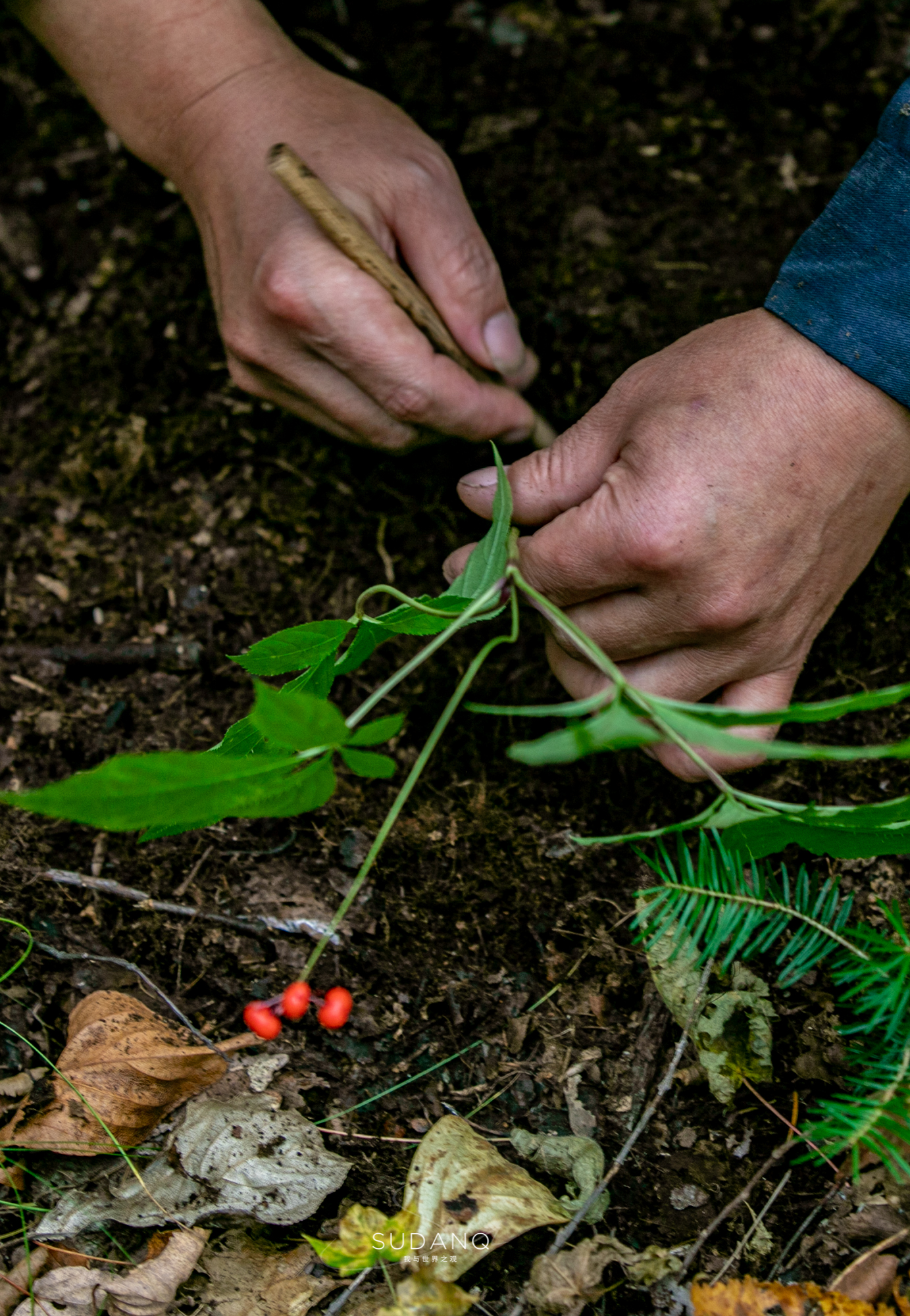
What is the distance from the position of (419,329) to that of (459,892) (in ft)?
3.26

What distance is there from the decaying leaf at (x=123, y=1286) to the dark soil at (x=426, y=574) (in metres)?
0.11

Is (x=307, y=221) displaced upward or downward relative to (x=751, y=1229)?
upward

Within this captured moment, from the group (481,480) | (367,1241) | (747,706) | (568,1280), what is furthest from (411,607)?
(568,1280)

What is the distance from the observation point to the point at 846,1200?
1363mm

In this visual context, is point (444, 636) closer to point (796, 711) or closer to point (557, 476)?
point (796, 711)

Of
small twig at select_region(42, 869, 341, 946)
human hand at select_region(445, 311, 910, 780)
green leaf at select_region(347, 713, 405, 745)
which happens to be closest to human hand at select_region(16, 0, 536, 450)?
human hand at select_region(445, 311, 910, 780)

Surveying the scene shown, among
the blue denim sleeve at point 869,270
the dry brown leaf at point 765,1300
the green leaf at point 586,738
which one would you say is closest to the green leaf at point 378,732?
the green leaf at point 586,738

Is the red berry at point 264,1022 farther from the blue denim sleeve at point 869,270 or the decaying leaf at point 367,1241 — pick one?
the blue denim sleeve at point 869,270

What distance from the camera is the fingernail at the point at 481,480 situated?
5.02 ft

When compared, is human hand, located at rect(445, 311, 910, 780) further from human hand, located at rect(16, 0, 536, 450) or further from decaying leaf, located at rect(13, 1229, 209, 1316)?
decaying leaf, located at rect(13, 1229, 209, 1316)

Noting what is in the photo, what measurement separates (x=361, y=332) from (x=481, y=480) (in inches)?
12.4

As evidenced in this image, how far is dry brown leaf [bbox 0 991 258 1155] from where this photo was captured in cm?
143

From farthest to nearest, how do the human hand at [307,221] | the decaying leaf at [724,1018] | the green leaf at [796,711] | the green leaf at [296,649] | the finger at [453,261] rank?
the finger at [453,261] < the human hand at [307,221] < the decaying leaf at [724,1018] < the green leaf at [296,649] < the green leaf at [796,711]

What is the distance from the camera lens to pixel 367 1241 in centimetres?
122
